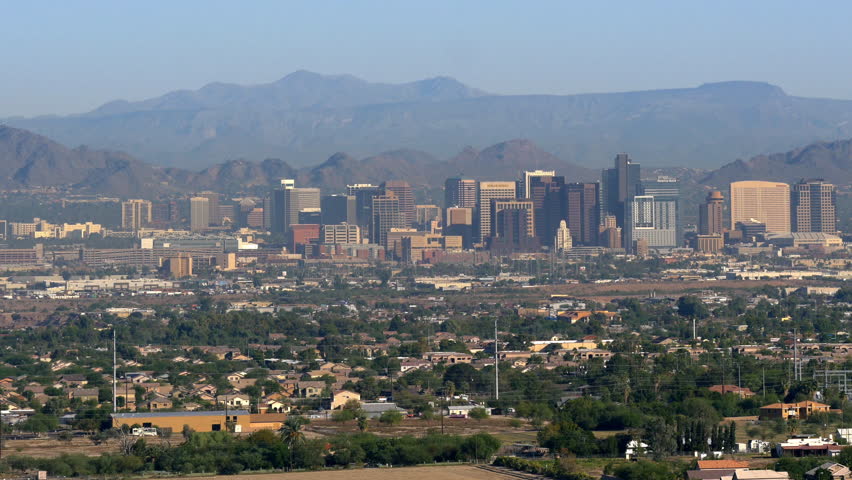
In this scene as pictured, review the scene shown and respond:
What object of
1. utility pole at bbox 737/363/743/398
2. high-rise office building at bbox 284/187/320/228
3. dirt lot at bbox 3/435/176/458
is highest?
high-rise office building at bbox 284/187/320/228

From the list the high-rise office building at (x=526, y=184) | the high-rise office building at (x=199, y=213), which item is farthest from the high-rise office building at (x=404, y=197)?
the high-rise office building at (x=199, y=213)

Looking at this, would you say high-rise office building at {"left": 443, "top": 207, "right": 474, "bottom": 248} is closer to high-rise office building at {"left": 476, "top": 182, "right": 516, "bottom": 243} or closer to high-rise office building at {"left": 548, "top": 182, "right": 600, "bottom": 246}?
high-rise office building at {"left": 476, "top": 182, "right": 516, "bottom": 243}

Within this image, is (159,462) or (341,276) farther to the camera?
(341,276)

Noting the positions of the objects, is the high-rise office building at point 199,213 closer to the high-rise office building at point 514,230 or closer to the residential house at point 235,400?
the high-rise office building at point 514,230

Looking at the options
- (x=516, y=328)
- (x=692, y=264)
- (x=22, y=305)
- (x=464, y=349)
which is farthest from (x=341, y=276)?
(x=464, y=349)

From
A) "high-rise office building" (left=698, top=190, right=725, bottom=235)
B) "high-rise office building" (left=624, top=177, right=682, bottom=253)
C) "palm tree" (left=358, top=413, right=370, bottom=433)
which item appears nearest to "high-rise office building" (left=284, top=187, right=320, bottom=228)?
"high-rise office building" (left=624, top=177, right=682, bottom=253)

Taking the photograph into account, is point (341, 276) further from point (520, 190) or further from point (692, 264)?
point (520, 190)
